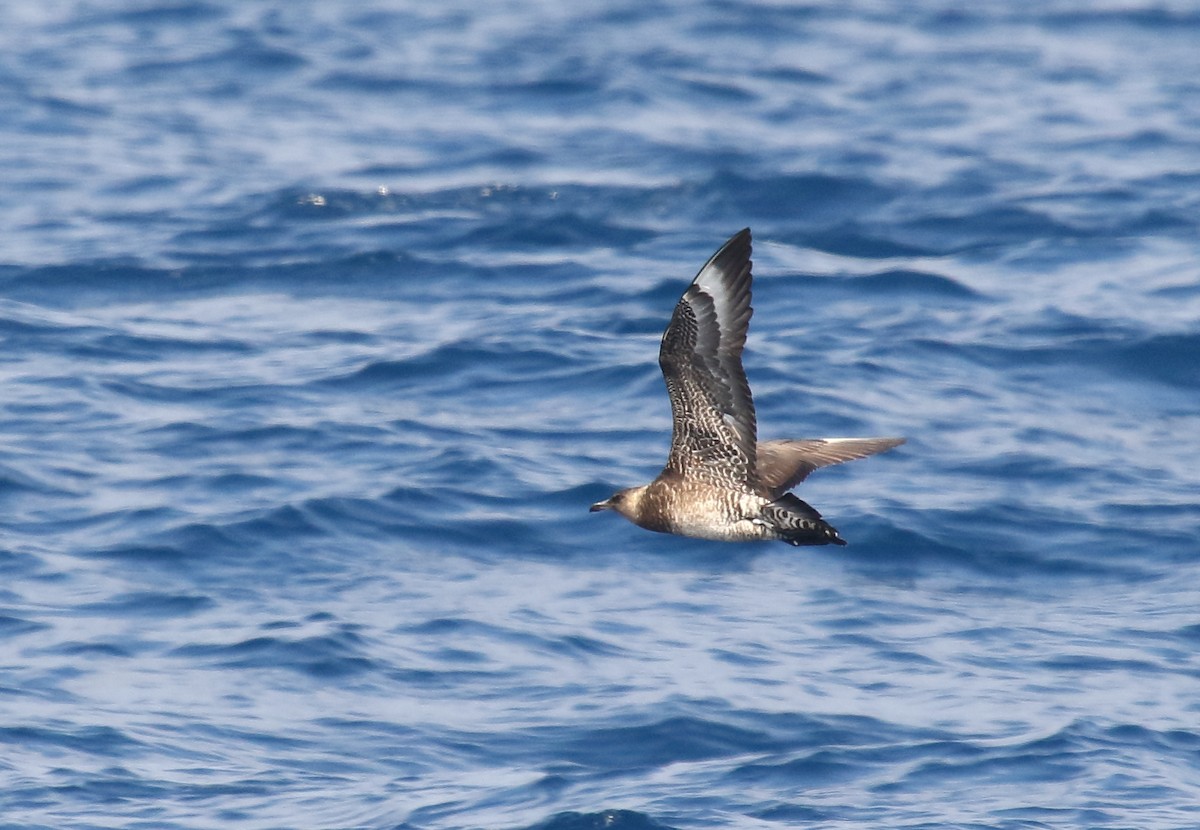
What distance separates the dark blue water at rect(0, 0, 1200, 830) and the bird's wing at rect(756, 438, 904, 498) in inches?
56.8

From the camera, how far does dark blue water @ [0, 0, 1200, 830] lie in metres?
8.83

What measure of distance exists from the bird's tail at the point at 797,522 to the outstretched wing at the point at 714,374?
265mm

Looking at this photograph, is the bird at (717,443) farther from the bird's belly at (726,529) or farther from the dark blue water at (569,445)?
the dark blue water at (569,445)

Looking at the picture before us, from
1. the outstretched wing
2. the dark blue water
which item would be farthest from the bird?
the dark blue water

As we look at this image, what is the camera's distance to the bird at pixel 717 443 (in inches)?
286

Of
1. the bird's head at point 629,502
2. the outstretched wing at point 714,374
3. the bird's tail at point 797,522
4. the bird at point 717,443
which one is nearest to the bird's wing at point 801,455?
the bird at point 717,443

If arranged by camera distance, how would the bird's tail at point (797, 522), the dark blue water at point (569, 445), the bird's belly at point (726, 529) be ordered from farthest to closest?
the dark blue water at point (569, 445) < the bird's belly at point (726, 529) < the bird's tail at point (797, 522)

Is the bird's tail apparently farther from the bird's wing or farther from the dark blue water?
the dark blue water

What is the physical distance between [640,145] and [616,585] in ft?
31.1

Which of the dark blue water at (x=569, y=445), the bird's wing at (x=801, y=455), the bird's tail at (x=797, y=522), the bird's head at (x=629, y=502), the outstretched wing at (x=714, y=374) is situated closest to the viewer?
the outstretched wing at (x=714, y=374)

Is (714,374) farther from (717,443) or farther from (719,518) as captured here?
(719,518)

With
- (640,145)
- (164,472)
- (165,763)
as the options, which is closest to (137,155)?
(640,145)

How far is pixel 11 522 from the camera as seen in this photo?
10.8 metres

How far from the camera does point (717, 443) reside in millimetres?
7742
